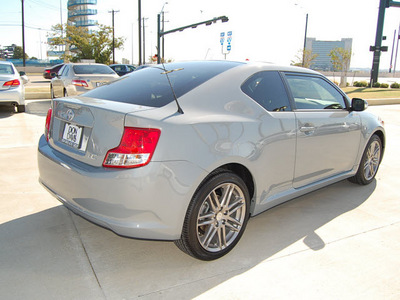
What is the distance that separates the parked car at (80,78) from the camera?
1030 cm

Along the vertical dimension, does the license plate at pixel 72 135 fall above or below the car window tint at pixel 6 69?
below

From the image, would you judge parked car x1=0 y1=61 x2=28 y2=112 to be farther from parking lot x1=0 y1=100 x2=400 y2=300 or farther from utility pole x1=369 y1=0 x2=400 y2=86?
utility pole x1=369 y1=0 x2=400 y2=86

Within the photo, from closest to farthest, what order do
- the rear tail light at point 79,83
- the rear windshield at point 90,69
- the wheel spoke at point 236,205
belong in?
the wheel spoke at point 236,205, the rear tail light at point 79,83, the rear windshield at point 90,69

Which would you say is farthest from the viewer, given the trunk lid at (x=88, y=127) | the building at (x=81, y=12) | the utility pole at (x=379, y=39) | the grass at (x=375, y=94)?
the building at (x=81, y=12)

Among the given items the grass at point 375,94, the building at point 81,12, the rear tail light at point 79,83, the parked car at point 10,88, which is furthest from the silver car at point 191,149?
the building at point 81,12

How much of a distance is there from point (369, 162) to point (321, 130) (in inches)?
60.2

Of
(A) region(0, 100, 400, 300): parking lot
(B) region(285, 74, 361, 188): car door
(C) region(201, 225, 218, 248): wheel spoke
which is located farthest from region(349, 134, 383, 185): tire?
(C) region(201, 225, 218, 248): wheel spoke

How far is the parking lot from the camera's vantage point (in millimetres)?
2488

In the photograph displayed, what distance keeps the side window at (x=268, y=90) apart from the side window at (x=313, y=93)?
0.58ft

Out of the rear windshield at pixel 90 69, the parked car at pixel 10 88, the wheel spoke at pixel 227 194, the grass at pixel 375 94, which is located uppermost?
the rear windshield at pixel 90 69

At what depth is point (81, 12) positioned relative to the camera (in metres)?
114

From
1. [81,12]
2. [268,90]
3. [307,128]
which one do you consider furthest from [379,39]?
[81,12]

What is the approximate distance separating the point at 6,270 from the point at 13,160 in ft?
10.5

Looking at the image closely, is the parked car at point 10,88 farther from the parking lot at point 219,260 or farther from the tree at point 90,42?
the tree at point 90,42
